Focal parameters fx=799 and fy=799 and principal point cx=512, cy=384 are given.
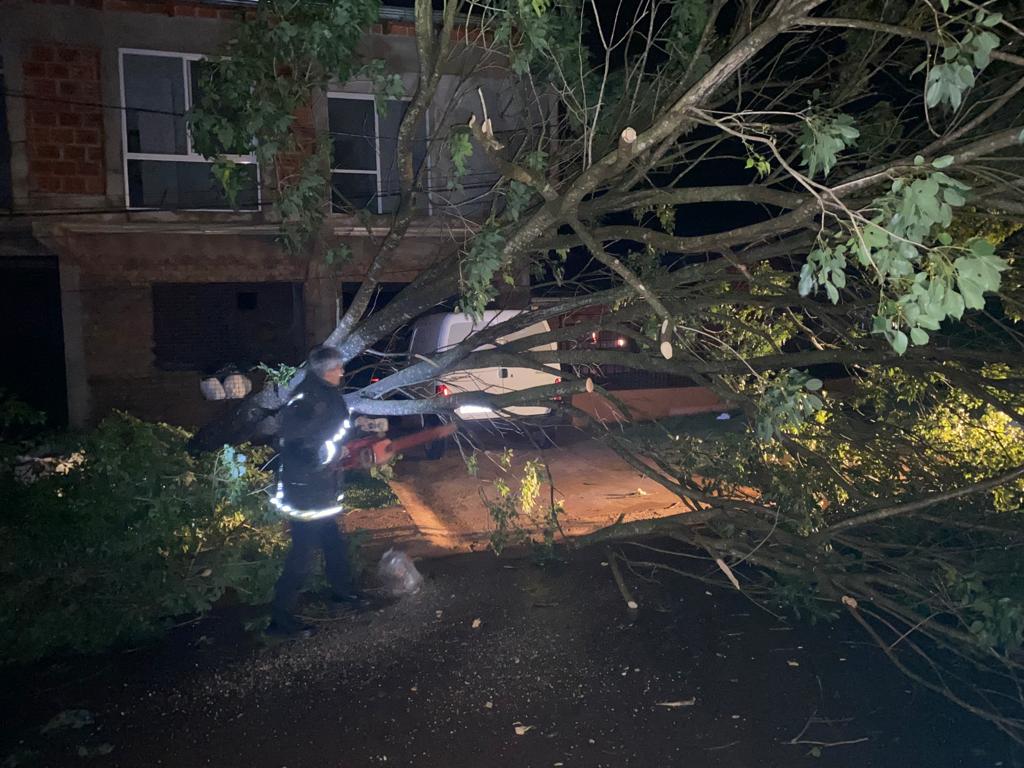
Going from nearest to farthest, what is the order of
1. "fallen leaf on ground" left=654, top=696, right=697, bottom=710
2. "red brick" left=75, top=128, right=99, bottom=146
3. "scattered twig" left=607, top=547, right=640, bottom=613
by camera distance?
"fallen leaf on ground" left=654, top=696, right=697, bottom=710, "scattered twig" left=607, top=547, right=640, bottom=613, "red brick" left=75, top=128, right=99, bottom=146

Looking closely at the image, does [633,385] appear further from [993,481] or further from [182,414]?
[993,481]

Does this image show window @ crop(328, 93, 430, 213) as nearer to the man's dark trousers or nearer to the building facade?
the building facade

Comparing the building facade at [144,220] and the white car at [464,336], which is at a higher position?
the building facade at [144,220]

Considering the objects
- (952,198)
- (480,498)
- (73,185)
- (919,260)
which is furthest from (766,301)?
(73,185)

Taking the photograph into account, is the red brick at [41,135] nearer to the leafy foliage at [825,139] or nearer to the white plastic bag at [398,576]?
the white plastic bag at [398,576]

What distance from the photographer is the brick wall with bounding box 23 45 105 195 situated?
34.9ft

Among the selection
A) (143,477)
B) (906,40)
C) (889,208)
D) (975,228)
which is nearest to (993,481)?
(889,208)

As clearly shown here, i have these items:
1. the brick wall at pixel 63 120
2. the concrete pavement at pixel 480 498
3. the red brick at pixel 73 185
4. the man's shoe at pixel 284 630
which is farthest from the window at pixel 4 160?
the man's shoe at pixel 284 630

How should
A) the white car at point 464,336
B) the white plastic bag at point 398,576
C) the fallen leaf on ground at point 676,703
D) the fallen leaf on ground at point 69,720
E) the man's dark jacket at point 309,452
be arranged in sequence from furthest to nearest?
the white car at point 464,336 < the white plastic bag at point 398,576 < the man's dark jacket at point 309,452 < the fallen leaf on ground at point 676,703 < the fallen leaf on ground at point 69,720

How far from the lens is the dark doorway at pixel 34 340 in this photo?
40.1 ft

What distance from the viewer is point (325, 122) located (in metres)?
12.0

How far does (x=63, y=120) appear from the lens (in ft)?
35.4

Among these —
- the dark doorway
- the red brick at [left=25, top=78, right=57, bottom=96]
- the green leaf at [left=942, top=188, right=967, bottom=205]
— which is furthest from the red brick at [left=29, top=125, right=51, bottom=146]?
the green leaf at [left=942, top=188, right=967, bottom=205]

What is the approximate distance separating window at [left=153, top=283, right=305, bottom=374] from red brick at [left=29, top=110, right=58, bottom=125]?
2583 mm
